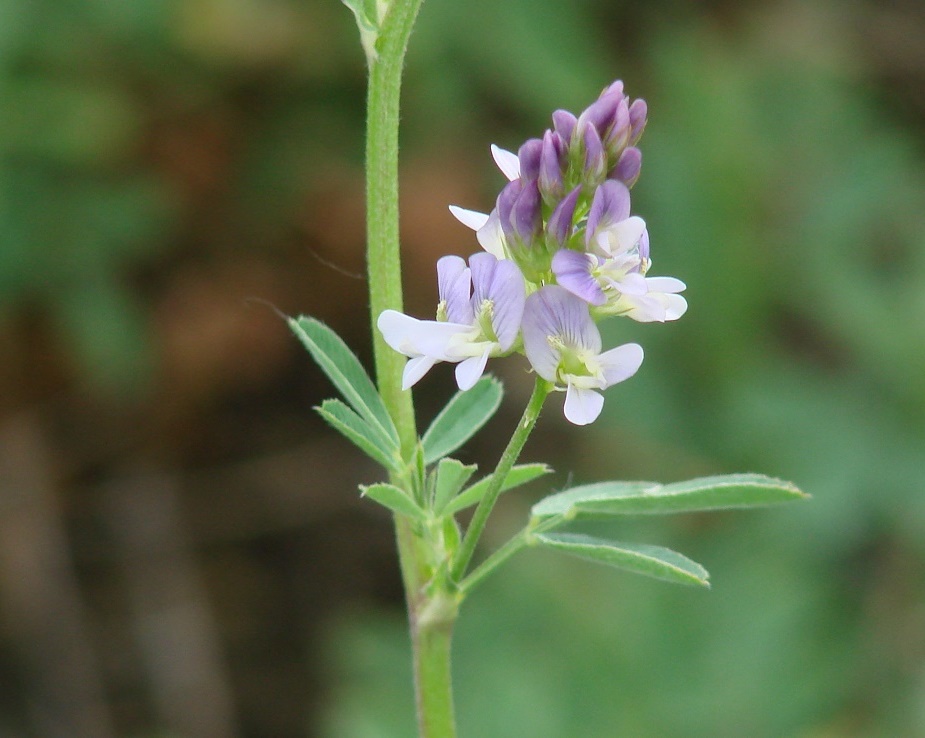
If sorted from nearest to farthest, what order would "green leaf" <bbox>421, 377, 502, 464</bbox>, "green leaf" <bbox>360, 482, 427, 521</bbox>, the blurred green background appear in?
"green leaf" <bbox>360, 482, 427, 521</bbox>
"green leaf" <bbox>421, 377, 502, 464</bbox>
the blurred green background

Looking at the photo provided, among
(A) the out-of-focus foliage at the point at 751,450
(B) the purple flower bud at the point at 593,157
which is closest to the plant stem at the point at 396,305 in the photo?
(B) the purple flower bud at the point at 593,157

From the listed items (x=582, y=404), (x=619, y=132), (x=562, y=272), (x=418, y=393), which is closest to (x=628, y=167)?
(x=619, y=132)

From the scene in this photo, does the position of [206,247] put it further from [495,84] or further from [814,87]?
[814,87]

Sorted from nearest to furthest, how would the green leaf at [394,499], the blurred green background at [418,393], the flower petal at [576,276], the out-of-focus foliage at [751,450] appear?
the flower petal at [576,276]
the green leaf at [394,499]
the out-of-focus foliage at [751,450]
the blurred green background at [418,393]

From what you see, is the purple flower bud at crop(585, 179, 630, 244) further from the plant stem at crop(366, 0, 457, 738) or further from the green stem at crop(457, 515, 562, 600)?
the green stem at crop(457, 515, 562, 600)

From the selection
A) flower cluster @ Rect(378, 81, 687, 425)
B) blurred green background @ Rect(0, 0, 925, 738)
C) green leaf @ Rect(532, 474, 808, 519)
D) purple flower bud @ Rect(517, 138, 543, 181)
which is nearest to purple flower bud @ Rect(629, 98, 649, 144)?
flower cluster @ Rect(378, 81, 687, 425)

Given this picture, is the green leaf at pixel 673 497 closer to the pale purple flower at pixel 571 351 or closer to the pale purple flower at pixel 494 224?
the pale purple flower at pixel 571 351
